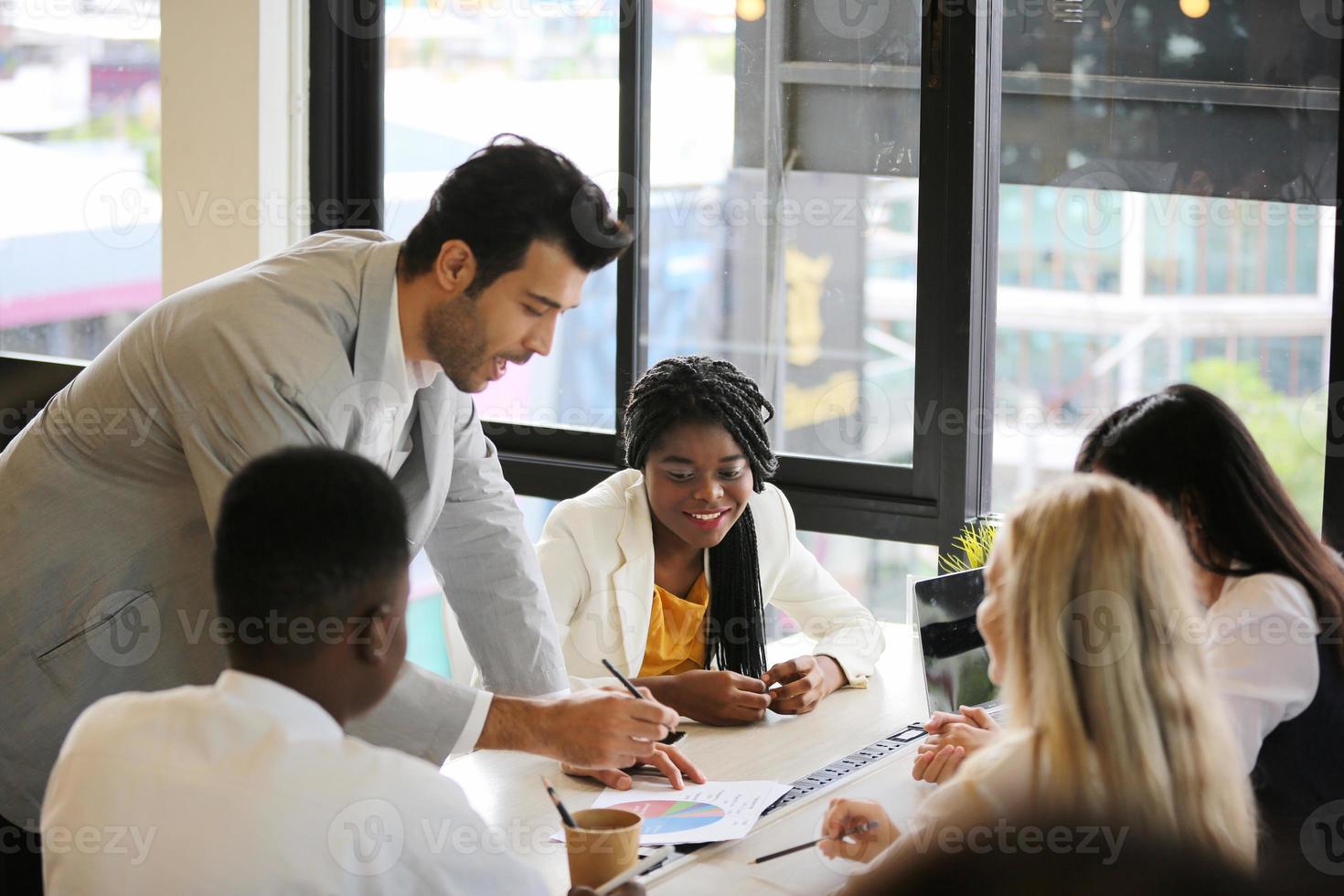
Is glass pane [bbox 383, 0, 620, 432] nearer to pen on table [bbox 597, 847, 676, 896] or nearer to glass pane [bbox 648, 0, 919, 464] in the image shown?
glass pane [bbox 648, 0, 919, 464]

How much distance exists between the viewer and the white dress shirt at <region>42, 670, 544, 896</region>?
1.13 m

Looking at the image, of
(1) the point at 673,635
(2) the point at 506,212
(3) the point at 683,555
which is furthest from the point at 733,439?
(2) the point at 506,212

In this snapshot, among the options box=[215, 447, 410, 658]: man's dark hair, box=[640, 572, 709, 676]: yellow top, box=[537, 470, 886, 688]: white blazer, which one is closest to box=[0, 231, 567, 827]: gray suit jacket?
box=[215, 447, 410, 658]: man's dark hair

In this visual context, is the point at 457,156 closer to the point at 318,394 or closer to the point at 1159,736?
the point at 318,394

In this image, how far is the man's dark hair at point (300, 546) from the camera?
122 cm

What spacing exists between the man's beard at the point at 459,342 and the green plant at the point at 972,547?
1.00 m

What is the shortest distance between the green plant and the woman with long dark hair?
663mm

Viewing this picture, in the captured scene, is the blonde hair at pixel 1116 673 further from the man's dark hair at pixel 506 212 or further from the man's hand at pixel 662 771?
the man's dark hair at pixel 506 212

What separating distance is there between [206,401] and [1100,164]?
2011mm

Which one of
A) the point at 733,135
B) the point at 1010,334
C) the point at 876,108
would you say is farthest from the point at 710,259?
the point at 1010,334

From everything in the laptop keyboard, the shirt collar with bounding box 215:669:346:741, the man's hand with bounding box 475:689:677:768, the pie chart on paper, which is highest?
the shirt collar with bounding box 215:669:346:741

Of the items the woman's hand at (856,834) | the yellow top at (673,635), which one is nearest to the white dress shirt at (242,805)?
the woman's hand at (856,834)

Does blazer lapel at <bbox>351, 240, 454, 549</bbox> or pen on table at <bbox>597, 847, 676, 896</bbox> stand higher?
blazer lapel at <bbox>351, 240, 454, 549</bbox>

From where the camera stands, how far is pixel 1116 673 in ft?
4.31
